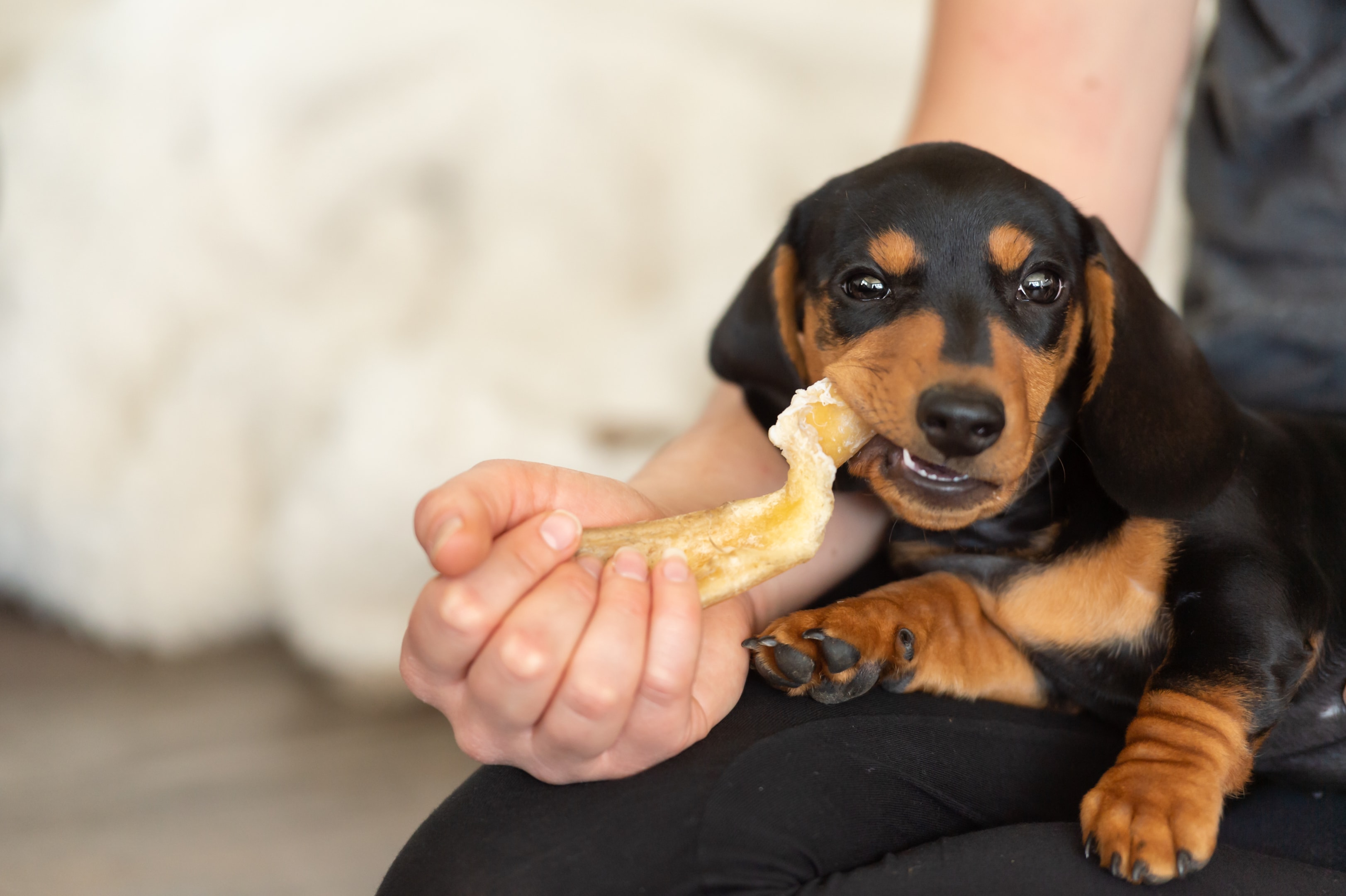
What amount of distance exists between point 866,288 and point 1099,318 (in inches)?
14.3

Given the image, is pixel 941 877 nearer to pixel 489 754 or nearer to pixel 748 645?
pixel 748 645

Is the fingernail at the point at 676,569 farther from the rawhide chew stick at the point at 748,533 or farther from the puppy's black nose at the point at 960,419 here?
the puppy's black nose at the point at 960,419

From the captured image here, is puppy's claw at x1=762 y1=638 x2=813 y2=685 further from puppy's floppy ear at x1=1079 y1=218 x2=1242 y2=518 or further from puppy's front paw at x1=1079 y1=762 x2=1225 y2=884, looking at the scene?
puppy's floppy ear at x1=1079 y1=218 x2=1242 y2=518

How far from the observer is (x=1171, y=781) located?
135 cm

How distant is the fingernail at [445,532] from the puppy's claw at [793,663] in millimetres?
490

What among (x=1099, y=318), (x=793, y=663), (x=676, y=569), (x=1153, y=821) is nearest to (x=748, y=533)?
(x=676, y=569)

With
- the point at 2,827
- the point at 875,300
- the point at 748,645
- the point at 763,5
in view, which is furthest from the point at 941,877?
the point at 763,5

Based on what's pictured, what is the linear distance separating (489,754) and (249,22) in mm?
2796

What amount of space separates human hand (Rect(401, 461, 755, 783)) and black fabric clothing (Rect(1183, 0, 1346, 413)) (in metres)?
1.39

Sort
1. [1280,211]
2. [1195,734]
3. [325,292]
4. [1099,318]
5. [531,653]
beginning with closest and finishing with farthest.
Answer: [531,653], [1195,734], [1099,318], [1280,211], [325,292]

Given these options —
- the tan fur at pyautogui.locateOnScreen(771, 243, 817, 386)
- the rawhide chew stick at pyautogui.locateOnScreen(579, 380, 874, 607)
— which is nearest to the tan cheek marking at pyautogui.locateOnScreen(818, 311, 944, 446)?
the rawhide chew stick at pyautogui.locateOnScreen(579, 380, 874, 607)

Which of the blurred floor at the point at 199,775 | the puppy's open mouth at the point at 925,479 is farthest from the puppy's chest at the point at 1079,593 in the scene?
the blurred floor at the point at 199,775

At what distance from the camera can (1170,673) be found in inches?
58.9

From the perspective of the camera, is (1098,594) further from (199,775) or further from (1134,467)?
(199,775)
